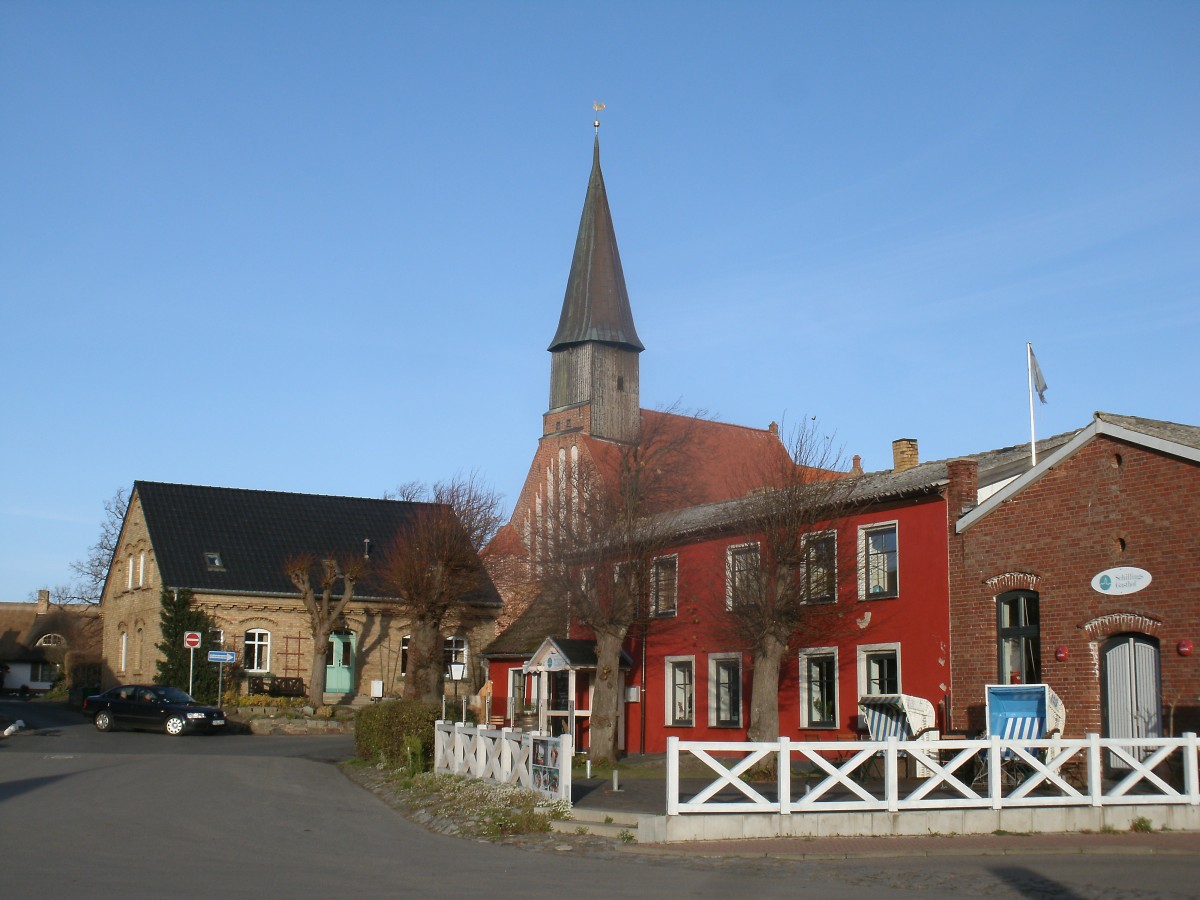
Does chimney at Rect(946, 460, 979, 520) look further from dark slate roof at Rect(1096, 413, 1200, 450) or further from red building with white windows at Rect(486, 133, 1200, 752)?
dark slate roof at Rect(1096, 413, 1200, 450)

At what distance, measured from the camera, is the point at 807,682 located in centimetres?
2708

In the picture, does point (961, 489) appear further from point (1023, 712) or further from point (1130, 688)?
point (1023, 712)

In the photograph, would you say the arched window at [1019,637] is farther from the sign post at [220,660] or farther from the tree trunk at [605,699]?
the sign post at [220,660]

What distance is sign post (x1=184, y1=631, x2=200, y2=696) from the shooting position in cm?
3800

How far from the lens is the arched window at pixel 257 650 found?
44969mm

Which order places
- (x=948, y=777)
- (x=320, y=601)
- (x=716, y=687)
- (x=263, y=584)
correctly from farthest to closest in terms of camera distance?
(x=263, y=584)
(x=320, y=601)
(x=716, y=687)
(x=948, y=777)

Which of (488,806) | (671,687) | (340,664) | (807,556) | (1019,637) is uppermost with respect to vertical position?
(807,556)

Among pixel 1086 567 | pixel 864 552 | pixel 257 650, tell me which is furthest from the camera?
pixel 257 650

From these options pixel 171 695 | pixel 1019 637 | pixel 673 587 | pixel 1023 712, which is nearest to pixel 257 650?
pixel 171 695

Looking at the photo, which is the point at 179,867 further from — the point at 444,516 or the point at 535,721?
the point at 444,516

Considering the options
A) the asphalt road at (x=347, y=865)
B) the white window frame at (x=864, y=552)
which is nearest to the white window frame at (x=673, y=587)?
the white window frame at (x=864, y=552)

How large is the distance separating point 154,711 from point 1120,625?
25928 mm

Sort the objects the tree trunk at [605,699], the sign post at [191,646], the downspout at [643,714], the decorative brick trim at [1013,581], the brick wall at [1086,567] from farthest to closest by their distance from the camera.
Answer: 1. the sign post at [191,646]
2. the downspout at [643,714]
3. the tree trunk at [605,699]
4. the decorative brick trim at [1013,581]
5. the brick wall at [1086,567]

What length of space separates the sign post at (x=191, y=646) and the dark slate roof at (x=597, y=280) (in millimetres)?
30495
